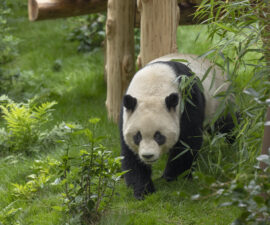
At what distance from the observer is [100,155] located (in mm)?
3230

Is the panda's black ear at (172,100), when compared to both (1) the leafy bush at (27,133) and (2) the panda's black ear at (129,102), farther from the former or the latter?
(1) the leafy bush at (27,133)

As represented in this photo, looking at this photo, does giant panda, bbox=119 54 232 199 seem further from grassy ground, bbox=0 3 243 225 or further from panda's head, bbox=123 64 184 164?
grassy ground, bbox=0 3 243 225

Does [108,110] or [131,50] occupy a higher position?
[131,50]

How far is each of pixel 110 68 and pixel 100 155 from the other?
109 inches

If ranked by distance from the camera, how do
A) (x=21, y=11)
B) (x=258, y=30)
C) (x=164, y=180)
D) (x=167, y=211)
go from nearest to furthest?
(x=258, y=30) < (x=167, y=211) < (x=164, y=180) < (x=21, y=11)

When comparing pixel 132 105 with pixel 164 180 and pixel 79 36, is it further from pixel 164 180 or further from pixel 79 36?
pixel 79 36

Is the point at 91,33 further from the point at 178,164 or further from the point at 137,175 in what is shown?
the point at 137,175

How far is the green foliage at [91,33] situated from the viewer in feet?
27.6

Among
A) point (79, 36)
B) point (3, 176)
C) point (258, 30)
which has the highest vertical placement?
point (258, 30)

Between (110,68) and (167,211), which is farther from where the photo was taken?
(110,68)

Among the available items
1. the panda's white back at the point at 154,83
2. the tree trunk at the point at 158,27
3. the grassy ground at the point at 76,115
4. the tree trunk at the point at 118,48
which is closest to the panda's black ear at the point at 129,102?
the panda's white back at the point at 154,83

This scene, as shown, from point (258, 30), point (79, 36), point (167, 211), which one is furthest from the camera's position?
point (79, 36)

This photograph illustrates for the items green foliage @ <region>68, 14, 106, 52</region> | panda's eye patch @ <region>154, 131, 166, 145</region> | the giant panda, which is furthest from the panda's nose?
green foliage @ <region>68, 14, 106, 52</region>

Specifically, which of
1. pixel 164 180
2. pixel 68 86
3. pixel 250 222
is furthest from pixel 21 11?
pixel 250 222
